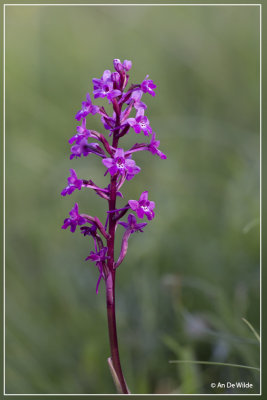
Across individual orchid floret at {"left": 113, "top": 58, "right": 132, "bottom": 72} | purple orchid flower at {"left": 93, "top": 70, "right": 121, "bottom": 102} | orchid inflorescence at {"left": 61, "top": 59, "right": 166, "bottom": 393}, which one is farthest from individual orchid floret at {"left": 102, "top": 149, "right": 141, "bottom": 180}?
individual orchid floret at {"left": 113, "top": 58, "right": 132, "bottom": 72}

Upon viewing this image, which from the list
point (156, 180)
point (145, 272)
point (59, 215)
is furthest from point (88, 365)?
point (156, 180)

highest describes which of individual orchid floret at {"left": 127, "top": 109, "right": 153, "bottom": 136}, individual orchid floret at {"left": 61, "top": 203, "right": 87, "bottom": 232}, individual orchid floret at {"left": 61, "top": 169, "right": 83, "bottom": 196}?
individual orchid floret at {"left": 127, "top": 109, "right": 153, "bottom": 136}

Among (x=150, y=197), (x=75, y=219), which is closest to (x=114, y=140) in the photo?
(x=75, y=219)

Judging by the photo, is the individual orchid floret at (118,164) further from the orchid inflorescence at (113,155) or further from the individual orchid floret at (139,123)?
the individual orchid floret at (139,123)

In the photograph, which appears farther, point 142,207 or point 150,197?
point 150,197

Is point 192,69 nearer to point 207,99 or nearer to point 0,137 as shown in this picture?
point 207,99

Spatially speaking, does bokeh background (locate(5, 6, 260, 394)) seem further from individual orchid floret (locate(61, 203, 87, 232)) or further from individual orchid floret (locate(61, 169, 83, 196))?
individual orchid floret (locate(61, 169, 83, 196))

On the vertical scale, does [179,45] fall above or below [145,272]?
above

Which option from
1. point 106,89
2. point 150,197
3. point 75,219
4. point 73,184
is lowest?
point 75,219

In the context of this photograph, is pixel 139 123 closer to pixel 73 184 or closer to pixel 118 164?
pixel 118 164
